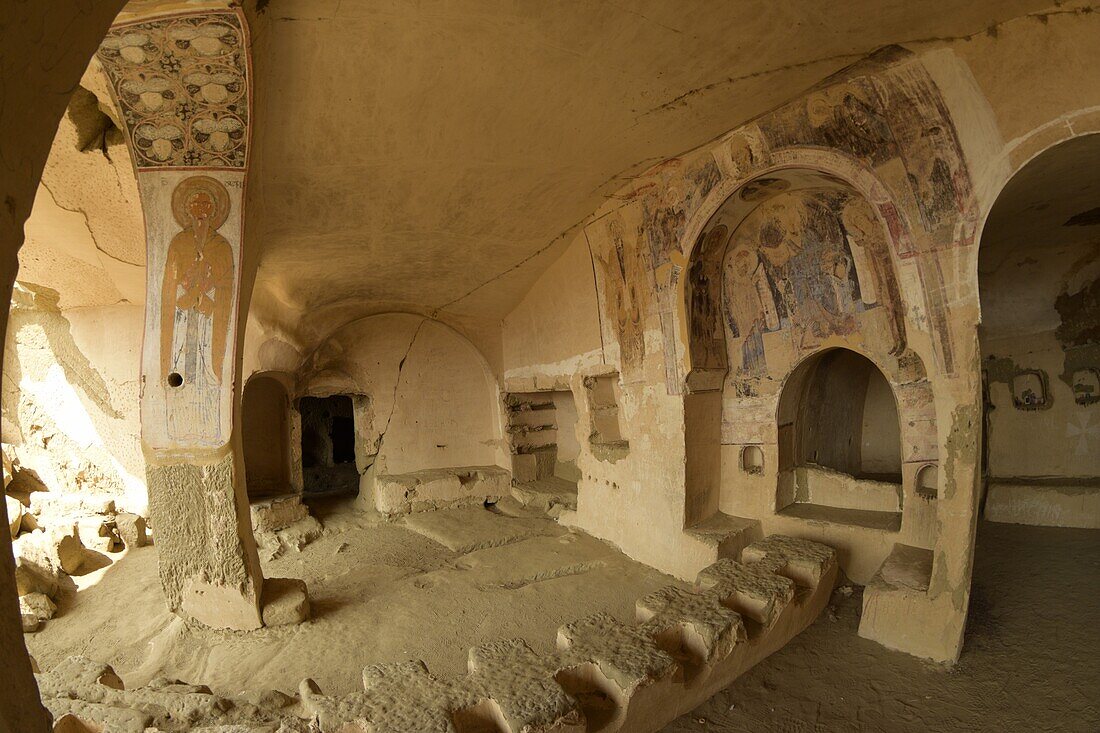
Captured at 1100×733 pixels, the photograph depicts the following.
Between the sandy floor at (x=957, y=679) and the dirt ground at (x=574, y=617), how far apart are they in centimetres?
1

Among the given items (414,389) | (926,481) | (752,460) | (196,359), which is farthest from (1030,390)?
(196,359)

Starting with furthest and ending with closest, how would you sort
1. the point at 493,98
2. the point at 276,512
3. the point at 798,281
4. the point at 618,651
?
the point at 276,512 < the point at 798,281 < the point at 493,98 < the point at 618,651

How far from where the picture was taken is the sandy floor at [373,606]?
464 centimetres

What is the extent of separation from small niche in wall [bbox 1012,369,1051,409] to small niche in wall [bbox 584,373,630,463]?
4.90m

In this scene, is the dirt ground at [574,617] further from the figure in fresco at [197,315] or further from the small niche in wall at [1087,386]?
the figure in fresco at [197,315]

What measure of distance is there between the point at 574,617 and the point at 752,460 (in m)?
2.63

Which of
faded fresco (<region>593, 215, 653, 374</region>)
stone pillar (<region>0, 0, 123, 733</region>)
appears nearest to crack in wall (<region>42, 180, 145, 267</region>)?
faded fresco (<region>593, 215, 653, 374</region>)

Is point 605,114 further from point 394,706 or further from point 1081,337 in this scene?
point 1081,337

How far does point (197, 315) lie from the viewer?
473 centimetres

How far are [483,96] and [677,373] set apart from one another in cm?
330

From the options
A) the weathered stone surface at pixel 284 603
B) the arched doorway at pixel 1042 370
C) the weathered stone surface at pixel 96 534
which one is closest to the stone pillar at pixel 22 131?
the weathered stone surface at pixel 284 603

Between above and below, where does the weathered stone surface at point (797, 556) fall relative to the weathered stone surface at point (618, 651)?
above

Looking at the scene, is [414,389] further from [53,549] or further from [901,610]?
[901,610]

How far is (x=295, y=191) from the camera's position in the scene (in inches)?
214
